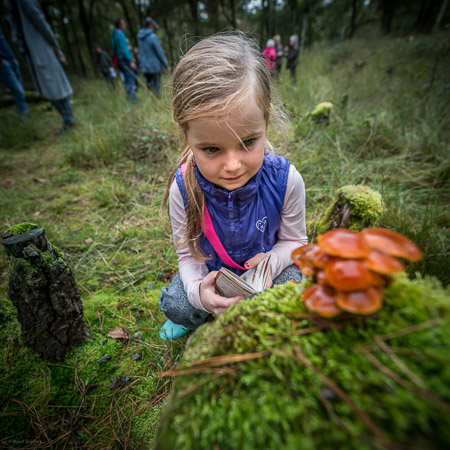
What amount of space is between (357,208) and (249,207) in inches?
37.6

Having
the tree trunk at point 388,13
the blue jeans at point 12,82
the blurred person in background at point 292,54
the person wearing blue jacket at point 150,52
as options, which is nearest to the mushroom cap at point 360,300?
the person wearing blue jacket at point 150,52

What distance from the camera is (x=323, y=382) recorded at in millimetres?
516

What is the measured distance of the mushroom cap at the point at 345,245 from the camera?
0.56m

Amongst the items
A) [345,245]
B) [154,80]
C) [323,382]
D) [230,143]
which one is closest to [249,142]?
[230,143]

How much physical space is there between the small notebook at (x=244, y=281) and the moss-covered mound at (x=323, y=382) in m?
0.72

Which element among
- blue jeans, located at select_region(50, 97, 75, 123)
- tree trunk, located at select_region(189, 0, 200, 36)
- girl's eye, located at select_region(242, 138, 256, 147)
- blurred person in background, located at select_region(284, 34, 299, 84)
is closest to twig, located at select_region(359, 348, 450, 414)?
girl's eye, located at select_region(242, 138, 256, 147)

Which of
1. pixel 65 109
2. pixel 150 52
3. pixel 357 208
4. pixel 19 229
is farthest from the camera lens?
pixel 150 52

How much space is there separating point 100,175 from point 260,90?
4.03 m

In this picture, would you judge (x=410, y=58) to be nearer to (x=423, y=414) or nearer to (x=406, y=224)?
(x=406, y=224)

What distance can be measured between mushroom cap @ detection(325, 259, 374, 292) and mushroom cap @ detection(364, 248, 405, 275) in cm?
2

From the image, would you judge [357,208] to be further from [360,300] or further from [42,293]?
[42,293]

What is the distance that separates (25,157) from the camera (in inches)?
222

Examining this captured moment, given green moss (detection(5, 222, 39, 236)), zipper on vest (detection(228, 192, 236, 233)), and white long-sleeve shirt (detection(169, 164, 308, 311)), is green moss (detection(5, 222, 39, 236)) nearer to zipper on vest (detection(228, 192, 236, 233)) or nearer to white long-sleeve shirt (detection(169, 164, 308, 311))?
white long-sleeve shirt (detection(169, 164, 308, 311))

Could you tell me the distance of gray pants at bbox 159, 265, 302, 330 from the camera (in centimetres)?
192
